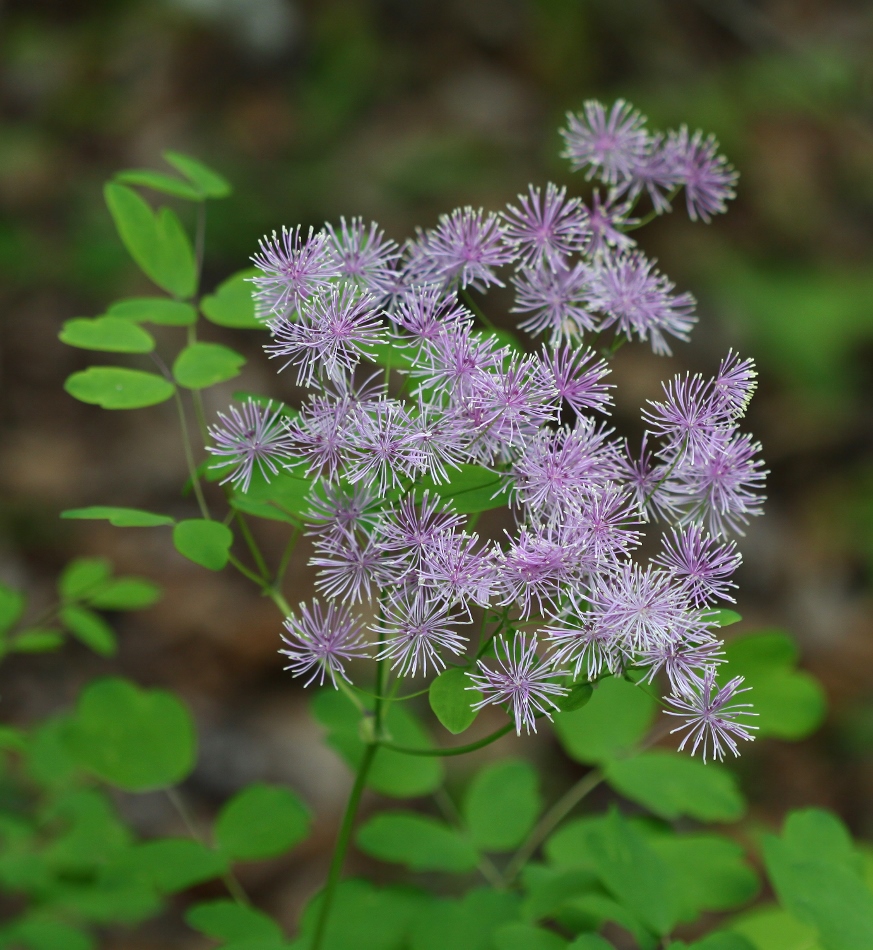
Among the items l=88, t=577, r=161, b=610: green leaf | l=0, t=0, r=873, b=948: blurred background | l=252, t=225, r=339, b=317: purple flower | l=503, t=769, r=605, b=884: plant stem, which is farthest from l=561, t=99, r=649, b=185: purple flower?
l=0, t=0, r=873, b=948: blurred background

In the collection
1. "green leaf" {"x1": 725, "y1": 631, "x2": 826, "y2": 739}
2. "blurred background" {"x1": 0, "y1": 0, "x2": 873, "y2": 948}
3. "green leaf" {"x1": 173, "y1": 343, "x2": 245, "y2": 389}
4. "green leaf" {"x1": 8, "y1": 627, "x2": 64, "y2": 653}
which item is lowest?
"green leaf" {"x1": 725, "y1": 631, "x2": 826, "y2": 739}

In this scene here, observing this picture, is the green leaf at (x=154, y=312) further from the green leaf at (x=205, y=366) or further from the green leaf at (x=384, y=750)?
the green leaf at (x=384, y=750)

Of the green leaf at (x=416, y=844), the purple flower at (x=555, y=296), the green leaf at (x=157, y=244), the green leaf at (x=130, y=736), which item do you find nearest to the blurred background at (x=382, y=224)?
the green leaf at (x=130, y=736)

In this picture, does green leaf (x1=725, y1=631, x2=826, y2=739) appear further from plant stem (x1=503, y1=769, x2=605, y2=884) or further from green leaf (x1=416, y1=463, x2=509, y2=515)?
green leaf (x1=416, y1=463, x2=509, y2=515)

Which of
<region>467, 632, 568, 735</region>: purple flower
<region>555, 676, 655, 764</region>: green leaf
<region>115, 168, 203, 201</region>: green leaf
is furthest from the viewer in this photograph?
<region>555, 676, 655, 764</region>: green leaf

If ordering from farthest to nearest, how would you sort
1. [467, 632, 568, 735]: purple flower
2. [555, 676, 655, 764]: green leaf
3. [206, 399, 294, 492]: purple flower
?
1. [555, 676, 655, 764]: green leaf
2. [206, 399, 294, 492]: purple flower
3. [467, 632, 568, 735]: purple flower

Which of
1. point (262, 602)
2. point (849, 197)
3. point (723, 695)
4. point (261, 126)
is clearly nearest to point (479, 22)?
point (261, 126)
